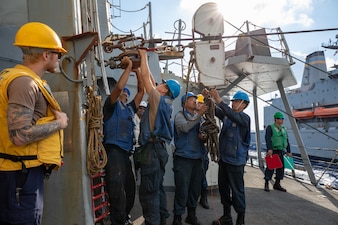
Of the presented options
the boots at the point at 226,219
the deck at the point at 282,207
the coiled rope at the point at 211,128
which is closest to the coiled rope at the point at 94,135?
the coiled rope at the point at 211,128

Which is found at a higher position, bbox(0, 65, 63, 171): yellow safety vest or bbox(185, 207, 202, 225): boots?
bbox(0, 65, 63, 171): yellow safety vest

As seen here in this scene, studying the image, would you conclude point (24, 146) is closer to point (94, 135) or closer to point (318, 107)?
point (94, 135)

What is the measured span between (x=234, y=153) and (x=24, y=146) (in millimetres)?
2744

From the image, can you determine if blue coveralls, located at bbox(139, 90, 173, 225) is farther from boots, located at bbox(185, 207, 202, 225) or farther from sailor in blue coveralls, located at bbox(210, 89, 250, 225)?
boots, located at bbox(185, 207, 202, 225)

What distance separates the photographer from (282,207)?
474cm

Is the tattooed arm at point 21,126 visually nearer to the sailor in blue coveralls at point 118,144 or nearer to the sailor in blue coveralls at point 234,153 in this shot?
the sailor in blue coveralls at point 118,144

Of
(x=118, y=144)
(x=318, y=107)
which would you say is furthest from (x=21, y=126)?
(x=318, y=107)

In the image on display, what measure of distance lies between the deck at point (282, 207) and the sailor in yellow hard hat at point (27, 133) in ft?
8.33

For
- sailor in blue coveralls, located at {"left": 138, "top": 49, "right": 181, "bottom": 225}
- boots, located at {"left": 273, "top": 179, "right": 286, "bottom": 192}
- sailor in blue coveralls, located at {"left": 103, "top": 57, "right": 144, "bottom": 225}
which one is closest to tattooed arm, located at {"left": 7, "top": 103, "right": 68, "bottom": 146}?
sailor in blue coveralls, located at {"left": 103, "top": 57, "right": 144, "bottom": 225}

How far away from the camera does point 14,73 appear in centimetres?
149

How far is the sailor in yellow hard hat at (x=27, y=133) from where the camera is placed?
57.0 inches

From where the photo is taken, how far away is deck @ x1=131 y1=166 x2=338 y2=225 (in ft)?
13.3

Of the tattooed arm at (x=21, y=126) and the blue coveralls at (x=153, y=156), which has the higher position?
the tattooed arm at (x=21, y=126)

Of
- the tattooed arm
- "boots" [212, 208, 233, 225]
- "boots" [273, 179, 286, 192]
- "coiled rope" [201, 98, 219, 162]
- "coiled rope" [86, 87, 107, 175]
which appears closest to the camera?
the tattooed arm
